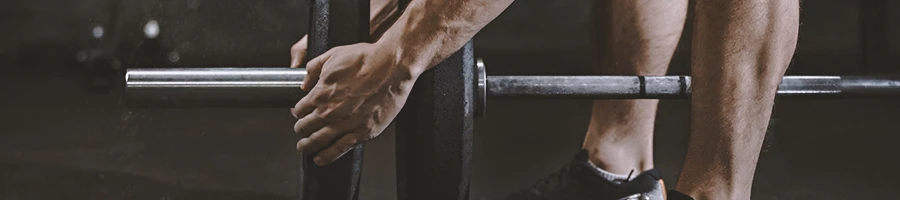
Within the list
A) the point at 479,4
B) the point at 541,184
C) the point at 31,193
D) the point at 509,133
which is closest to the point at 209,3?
the point at 509,133

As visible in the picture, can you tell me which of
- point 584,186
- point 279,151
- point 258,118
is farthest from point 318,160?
point 258,118

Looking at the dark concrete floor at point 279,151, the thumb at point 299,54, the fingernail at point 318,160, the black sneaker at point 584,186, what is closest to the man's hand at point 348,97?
the fingernail at point 318,160

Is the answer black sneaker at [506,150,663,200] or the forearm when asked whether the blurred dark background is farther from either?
the forearm

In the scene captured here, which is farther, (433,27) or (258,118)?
(258,118)

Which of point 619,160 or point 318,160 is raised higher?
point 318,160

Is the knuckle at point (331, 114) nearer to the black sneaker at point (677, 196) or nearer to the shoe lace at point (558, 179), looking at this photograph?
the black sneaker at point (677, 196)

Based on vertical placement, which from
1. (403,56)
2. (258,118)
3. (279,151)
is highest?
(403,56)

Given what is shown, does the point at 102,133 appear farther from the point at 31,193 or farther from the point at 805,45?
the point at 805,45

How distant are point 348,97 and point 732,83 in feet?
1.08

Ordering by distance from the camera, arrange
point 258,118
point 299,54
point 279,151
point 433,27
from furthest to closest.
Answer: point 258,118, point 279,151, point 299,54, point 433,27

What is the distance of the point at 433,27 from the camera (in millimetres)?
481

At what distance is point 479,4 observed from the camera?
1.57ft

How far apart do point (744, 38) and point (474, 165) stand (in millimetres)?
760

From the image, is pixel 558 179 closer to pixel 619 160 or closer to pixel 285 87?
pixel 619 160
